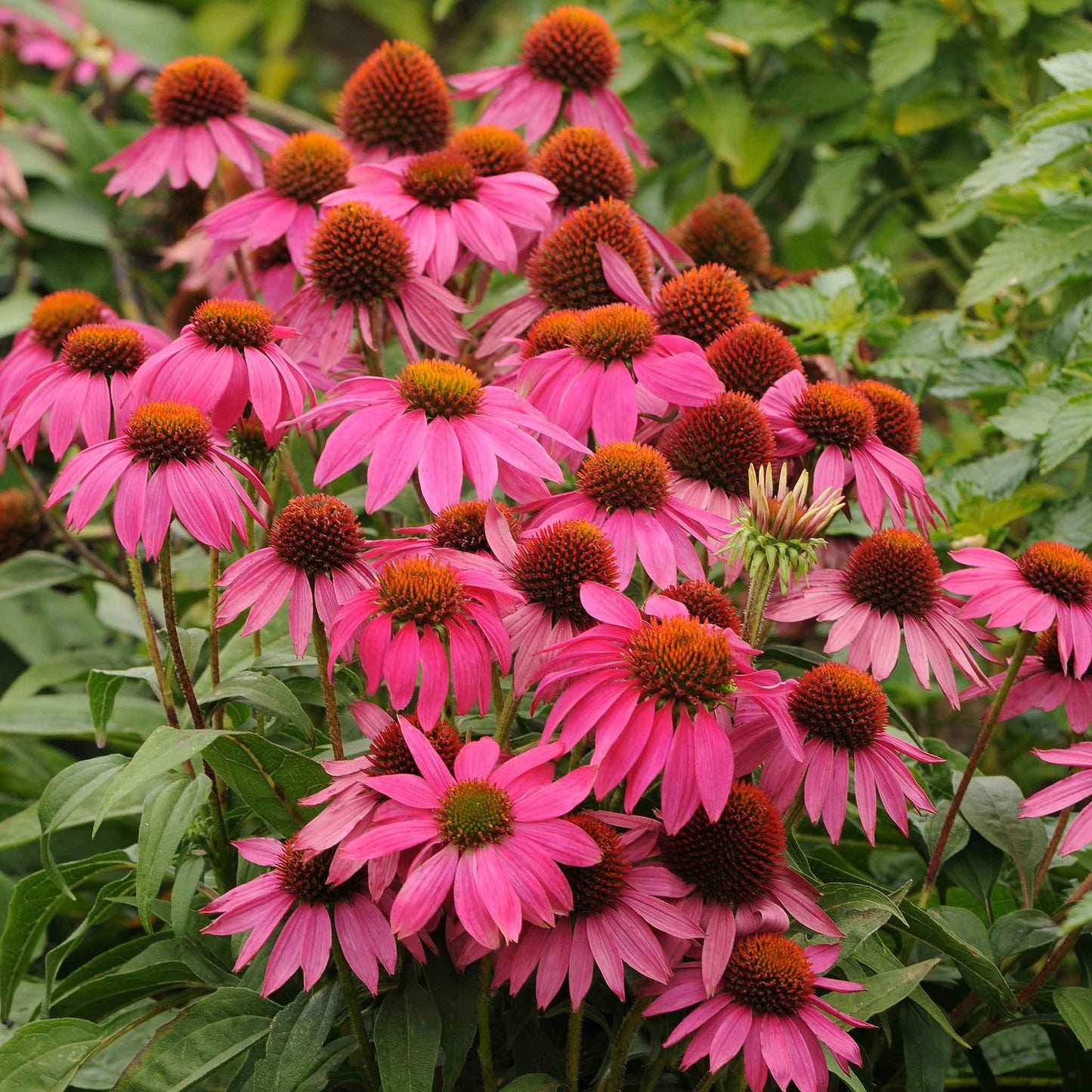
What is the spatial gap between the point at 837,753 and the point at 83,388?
54 centimetres

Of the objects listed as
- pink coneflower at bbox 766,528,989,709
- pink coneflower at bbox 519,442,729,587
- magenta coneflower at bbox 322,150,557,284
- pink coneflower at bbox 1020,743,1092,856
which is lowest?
pink coneflower at bbox 1020,743,1092,856

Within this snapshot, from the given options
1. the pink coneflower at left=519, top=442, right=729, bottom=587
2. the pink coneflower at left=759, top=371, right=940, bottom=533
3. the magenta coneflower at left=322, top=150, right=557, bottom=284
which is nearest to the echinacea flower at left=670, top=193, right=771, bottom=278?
the magenta coneflower at left=322, top=150, right=557, bottom=284

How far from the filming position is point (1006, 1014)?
2.72 feet

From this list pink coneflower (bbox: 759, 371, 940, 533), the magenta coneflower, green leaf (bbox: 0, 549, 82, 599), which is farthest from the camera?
green leaf (bbox: 0, 549, 82, 599)

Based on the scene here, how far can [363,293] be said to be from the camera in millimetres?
911

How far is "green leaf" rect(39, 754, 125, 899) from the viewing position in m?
0.77

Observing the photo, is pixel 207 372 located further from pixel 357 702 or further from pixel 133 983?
pixel 133 983

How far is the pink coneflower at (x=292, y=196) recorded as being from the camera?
3.37ft

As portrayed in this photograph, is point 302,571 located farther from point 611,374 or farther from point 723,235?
point 723,235

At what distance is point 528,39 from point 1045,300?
77 cm

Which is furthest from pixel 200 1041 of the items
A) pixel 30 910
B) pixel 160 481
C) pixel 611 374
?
pixel 611 374

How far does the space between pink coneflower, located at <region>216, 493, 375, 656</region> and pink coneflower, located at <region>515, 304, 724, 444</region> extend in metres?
0.16

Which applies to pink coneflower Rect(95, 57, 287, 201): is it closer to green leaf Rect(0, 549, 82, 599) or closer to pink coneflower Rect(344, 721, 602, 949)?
green leaf Rect(0, 549, 82, 599)

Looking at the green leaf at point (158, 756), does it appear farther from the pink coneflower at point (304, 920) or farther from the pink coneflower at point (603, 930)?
the pink coneflower at point (603, 930)
